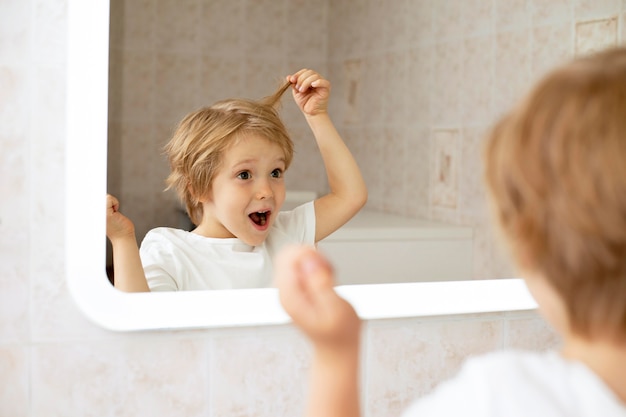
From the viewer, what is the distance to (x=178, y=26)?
2.77ft

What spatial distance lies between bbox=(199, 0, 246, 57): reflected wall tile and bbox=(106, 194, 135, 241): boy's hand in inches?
7.8

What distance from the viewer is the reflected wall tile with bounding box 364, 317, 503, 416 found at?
871mm

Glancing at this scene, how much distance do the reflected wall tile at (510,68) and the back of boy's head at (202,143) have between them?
0.33 m

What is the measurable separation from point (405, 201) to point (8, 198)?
46 centimetres

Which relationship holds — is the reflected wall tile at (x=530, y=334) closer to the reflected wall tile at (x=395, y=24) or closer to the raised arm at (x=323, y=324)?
the reflected wall tile at (x=395, y=24)

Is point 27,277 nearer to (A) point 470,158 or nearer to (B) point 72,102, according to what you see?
(B) point 72,102

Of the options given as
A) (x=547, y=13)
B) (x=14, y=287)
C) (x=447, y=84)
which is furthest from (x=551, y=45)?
(x=14, y=287)

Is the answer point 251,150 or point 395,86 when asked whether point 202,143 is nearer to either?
point 251,150

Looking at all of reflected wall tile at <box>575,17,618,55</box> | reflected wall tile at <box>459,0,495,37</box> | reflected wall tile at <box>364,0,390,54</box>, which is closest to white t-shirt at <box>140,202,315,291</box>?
reflected wall tile at <box>364,0,390,54</box>

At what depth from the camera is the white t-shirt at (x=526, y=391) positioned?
0.43 metres

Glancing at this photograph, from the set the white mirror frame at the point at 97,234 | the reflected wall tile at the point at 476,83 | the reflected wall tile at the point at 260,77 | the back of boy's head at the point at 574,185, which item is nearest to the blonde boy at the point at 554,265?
the back of boy's head at the point at 574,185

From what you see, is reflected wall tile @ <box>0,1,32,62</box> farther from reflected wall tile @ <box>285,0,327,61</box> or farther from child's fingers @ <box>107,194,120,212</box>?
reflected wall tile @ <box>285,0,327,61</box>

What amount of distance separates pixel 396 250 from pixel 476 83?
0.80 ft

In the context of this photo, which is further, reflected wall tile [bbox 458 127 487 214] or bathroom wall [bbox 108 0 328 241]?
reflected wall tile [bbox 458 127 487 214]
